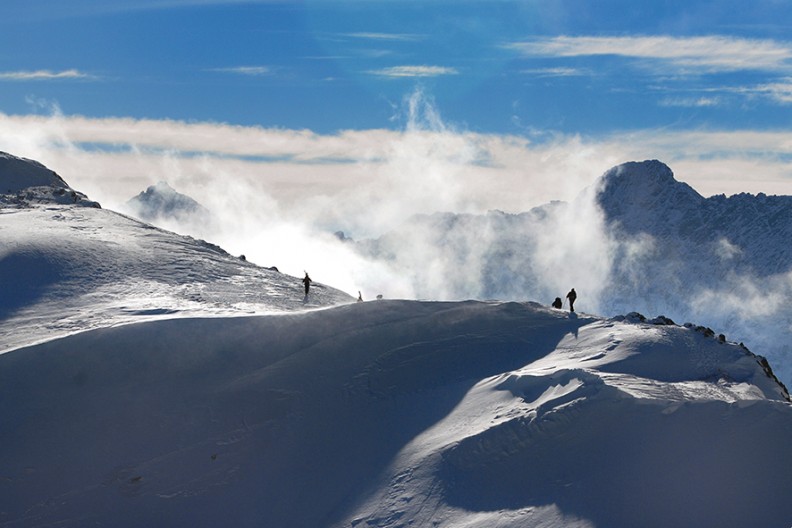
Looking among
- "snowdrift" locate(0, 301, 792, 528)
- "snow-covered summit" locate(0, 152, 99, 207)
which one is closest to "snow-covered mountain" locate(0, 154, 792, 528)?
"snowdrift" locate(0, 301, 792, 528)

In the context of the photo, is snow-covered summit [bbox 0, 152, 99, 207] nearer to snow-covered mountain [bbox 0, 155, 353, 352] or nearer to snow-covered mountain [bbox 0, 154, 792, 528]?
snow-covered mountain [bbox 0, 155, 353, 352]

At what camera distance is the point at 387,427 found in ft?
96.6

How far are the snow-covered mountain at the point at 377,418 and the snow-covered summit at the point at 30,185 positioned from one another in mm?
24632

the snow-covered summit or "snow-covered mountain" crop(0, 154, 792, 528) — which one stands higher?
the snow-covered summit

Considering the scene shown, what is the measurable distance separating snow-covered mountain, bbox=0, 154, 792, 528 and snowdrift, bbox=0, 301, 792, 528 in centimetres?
7

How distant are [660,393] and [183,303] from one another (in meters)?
20.5

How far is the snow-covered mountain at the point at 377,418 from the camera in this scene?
24.8 m

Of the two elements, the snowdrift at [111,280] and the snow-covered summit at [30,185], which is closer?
the snowdrift at [111,280]

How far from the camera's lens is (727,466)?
2469 cm

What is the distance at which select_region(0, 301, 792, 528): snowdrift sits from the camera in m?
24.7

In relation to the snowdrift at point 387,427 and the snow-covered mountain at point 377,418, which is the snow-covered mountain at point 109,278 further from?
the snowdrift at point 387,427

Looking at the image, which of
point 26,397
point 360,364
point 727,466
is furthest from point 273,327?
point 727,466

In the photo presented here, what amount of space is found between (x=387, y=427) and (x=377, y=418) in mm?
700

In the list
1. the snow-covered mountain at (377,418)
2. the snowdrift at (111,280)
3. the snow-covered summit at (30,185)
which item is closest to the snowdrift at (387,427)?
the snow-covered mountain at (377,418)
